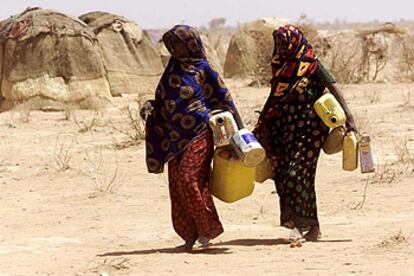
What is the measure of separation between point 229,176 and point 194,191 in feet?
0.89

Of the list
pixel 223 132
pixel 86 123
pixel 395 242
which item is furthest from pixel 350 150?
pixel 86 123

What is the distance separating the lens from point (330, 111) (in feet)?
20.4

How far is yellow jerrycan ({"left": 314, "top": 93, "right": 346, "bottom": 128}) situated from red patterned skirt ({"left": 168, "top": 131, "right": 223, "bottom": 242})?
0.76 metres

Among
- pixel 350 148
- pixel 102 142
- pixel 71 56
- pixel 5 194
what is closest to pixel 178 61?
pixel 350 148

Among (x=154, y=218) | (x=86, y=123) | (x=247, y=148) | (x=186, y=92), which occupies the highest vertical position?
(x=186, y=92)

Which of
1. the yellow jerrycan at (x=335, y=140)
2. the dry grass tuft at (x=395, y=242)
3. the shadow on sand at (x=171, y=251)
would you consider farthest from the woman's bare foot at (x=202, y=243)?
the dry grass tuft at (x=395, y=242)

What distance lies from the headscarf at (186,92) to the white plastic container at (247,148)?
0.80ft

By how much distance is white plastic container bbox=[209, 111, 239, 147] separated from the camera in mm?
6070

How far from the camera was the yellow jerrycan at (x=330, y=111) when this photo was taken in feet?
20.3

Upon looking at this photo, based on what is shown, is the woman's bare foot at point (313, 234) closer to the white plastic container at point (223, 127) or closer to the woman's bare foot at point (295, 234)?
the woman's bare foot at point (295, 234)

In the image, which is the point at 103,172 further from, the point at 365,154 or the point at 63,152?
the point at 365,154

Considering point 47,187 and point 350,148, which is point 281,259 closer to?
point 350,148

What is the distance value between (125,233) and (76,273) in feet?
5.15

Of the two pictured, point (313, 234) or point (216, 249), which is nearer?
point (216, 249)
